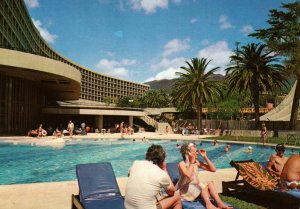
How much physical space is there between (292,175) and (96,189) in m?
3.93

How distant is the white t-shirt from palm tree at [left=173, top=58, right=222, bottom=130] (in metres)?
37.4

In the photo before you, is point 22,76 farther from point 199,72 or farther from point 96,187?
point 96,187

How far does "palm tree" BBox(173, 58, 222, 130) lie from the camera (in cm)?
4138

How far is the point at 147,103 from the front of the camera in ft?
322

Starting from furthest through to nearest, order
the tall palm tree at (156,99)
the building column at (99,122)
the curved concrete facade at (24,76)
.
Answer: the tall palm tree at (156,99), the building column at (99,122), the curved concrete facade at (24,76)

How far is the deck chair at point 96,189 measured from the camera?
541 centimetres

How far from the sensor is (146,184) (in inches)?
157

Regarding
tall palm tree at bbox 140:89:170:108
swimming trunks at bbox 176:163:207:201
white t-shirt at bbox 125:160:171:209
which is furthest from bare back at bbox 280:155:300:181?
tall palm tree at bbox 140:89:170:108

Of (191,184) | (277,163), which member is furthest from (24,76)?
(191,184)

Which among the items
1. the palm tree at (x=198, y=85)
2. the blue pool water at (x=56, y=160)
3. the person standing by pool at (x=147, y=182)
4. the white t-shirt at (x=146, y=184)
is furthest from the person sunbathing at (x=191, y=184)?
the palm tree at (x=198, y=85)

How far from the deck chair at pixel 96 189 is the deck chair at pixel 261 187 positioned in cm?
278

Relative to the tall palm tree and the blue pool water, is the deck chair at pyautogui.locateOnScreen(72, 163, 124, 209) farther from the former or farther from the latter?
the tall palm tree

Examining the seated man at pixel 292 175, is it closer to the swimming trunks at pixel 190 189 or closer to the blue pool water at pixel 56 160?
the swimming trunks at pixel 190 189

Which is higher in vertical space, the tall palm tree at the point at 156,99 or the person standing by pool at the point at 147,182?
the tall palm tree at the point at 156,99
